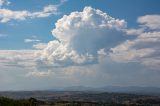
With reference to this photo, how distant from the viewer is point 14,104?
460ft

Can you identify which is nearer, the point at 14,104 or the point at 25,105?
the point at 14,104

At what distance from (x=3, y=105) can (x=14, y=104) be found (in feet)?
26.8

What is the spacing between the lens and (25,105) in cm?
15400

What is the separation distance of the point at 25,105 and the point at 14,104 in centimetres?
1430

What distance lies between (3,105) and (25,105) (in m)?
22.4

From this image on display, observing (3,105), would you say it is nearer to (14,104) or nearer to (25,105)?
(14,104)

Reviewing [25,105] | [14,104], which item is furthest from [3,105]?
[25,105]

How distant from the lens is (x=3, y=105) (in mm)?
132500

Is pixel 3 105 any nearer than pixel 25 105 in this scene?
Yes
